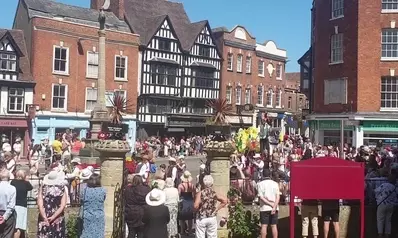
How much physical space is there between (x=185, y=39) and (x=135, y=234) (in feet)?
113

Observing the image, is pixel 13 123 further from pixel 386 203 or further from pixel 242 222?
pixel 386 203

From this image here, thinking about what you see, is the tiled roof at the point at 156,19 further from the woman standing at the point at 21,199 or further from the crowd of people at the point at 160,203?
the woman standing at the point at 21,199

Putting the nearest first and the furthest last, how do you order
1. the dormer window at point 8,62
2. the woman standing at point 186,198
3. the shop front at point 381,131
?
the woman standing at point 186,198, the shop front at point 381,131, the dormer window at point 8,62

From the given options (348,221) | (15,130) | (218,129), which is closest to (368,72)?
(348,221)

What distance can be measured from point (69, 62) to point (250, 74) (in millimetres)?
18878

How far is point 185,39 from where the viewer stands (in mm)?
41750

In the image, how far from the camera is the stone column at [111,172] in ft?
28.8

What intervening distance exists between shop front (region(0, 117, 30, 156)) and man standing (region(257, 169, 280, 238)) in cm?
2455

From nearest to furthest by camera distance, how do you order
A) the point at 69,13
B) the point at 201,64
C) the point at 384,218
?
the point at 384,218 < the point at 69,13 < the point at 201,64

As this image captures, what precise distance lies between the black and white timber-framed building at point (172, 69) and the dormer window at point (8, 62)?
10123 mm

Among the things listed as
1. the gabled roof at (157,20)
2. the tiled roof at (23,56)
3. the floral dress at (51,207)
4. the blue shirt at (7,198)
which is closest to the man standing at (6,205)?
the blue shirt at (7,198)

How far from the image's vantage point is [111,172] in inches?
348

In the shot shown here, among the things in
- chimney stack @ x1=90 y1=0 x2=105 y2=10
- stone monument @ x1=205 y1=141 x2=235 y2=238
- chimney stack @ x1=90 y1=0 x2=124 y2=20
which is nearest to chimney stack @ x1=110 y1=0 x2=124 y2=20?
chimney stack @ x1=90 y1=0 x2=124 y2=20

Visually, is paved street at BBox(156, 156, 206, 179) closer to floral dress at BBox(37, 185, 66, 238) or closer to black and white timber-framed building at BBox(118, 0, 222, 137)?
black and white timber-framed building at BBox(118, 0, 222, 137)
